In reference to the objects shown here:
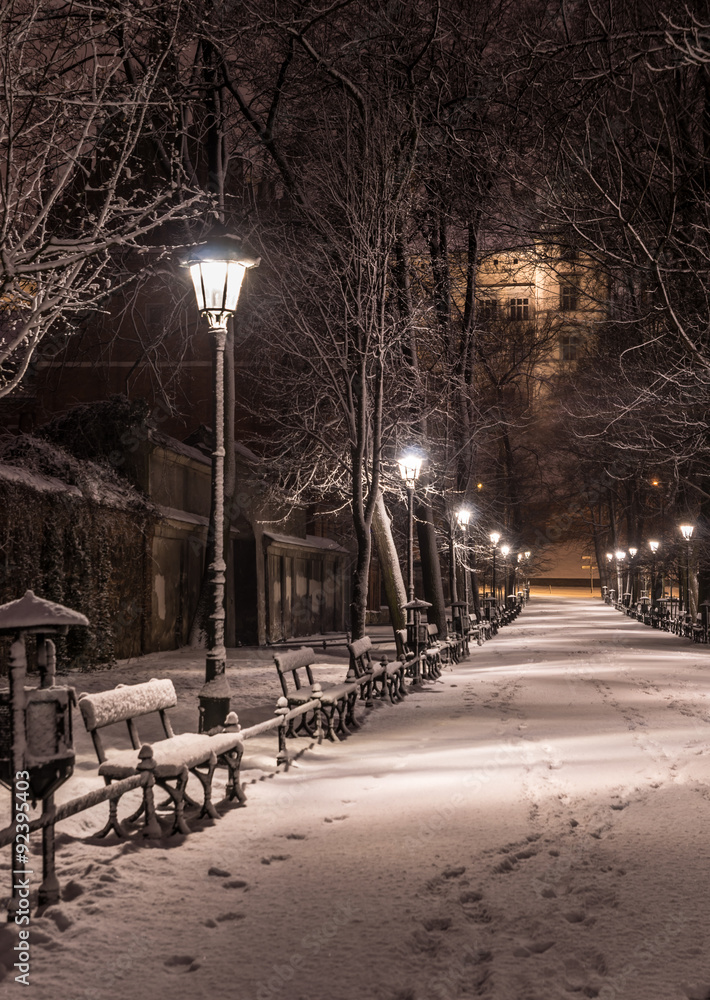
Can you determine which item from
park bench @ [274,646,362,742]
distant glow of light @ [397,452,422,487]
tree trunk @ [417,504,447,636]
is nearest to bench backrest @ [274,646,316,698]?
park bench @ [274,646,362,742]

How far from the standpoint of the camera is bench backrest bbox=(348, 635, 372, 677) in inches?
556

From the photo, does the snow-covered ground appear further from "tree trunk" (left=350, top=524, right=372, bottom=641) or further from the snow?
"tree trunk" (left=350, top=524, right=372, bottom=641)

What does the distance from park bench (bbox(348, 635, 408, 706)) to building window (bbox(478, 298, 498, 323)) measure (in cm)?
1994

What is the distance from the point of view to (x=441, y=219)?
28734 mm

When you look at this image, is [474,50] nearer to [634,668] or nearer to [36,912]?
[634,668]

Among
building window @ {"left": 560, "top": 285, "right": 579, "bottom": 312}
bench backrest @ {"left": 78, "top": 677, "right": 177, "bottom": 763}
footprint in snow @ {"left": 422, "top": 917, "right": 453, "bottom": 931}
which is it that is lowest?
footprint in snow @ {"left": 422, "top": 917, "right": 453, "bottom": 931}

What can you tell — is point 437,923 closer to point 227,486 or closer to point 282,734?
point 282,734

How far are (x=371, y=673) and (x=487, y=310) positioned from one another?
2578 cm

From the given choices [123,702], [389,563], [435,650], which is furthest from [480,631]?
[123,702]

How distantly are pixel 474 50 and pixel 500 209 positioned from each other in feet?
9.21

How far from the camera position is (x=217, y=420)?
10062mm

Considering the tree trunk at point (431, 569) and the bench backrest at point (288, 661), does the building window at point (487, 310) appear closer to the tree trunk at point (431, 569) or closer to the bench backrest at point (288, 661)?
the tree trunk at point (431, 569)

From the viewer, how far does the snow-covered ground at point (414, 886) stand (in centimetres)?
420

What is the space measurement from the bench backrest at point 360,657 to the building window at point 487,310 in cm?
2074
